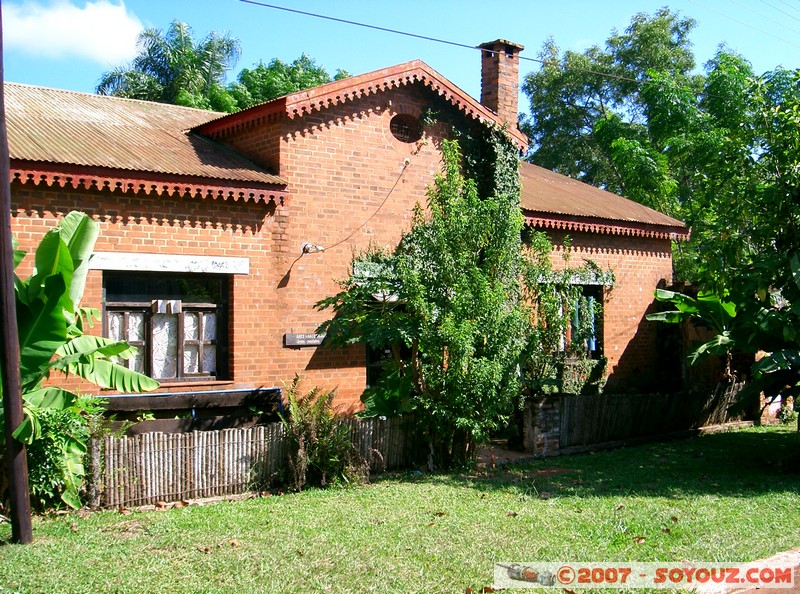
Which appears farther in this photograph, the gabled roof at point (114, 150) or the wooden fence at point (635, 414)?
the wooden fence at point (635, 414)

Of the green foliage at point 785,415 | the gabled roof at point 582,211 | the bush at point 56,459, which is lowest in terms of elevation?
the green foliage at point 785,415

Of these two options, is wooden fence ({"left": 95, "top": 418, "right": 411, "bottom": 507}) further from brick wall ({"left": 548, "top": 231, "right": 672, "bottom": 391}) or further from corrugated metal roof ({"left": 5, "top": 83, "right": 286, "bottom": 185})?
brick wall ({"left": 548, "top": 231, "right": 672, "bottom": 391})

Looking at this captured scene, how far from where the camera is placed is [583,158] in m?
37.4

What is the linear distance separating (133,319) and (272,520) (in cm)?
487

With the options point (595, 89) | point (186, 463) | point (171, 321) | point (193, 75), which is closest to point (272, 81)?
point (193, 75)

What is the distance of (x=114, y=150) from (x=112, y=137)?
99 cm

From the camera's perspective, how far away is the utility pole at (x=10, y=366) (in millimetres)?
7312

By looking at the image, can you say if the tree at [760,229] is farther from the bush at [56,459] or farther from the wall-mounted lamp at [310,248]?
the bush at [56,459]

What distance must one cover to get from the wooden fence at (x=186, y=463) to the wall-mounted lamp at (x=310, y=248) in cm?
360

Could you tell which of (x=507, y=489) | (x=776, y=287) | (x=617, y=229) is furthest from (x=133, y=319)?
(x=617, y=229)

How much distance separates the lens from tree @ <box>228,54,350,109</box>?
30203 millimetres

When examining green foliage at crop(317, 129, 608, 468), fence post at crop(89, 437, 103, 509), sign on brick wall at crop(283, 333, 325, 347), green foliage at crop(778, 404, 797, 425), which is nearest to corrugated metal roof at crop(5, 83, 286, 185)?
sign on brick wall at crop(283, 333, 325, 347)

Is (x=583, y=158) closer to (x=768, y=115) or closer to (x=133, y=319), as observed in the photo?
(x=768, y=115)

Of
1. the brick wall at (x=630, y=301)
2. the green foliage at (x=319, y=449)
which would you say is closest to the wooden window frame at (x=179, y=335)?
→ the green foliage at (x=319, y=449)
